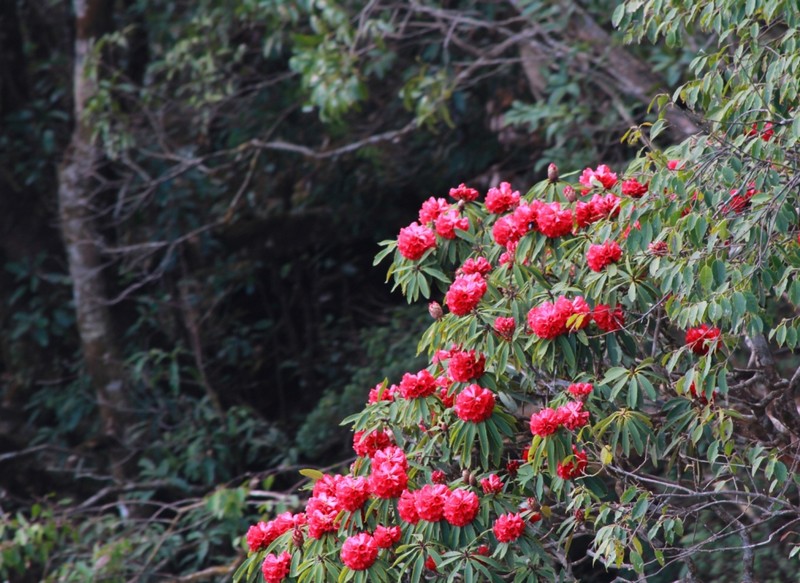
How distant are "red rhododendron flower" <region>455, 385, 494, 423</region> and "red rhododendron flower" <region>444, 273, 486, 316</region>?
21 cm

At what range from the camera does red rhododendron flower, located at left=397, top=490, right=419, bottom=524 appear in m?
2.62

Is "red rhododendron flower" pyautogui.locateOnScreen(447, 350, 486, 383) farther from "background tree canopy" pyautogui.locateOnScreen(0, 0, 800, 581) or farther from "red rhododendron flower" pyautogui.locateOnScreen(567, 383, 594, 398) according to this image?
"background tree canopy" pyautogui.locateOnScreen(0, 0, 800, 581)

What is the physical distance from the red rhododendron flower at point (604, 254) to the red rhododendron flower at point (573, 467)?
1.50 ft

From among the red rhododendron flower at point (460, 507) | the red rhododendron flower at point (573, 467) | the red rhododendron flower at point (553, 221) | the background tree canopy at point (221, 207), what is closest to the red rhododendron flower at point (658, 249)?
the red rhododendron flower at point (553, 221)

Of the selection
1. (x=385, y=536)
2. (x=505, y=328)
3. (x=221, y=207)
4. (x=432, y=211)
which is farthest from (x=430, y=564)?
(x=221, y=207)

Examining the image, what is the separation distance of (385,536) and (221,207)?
4857 mm

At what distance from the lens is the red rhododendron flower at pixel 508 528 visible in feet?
8.36

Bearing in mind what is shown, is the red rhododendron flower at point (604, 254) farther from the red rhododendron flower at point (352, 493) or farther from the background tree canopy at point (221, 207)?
the background tree canopy at point (221, 207)

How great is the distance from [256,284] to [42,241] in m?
1.50

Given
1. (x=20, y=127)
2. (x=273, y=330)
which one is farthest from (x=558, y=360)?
(x=20, y=127)

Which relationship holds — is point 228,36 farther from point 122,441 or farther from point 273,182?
point 122,441

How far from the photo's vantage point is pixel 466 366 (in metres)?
2.68

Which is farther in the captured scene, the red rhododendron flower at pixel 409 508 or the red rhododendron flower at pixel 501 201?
the red rhododendron flower at pixel 501 201

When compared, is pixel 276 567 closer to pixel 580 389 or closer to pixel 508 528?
pixel 508 528
